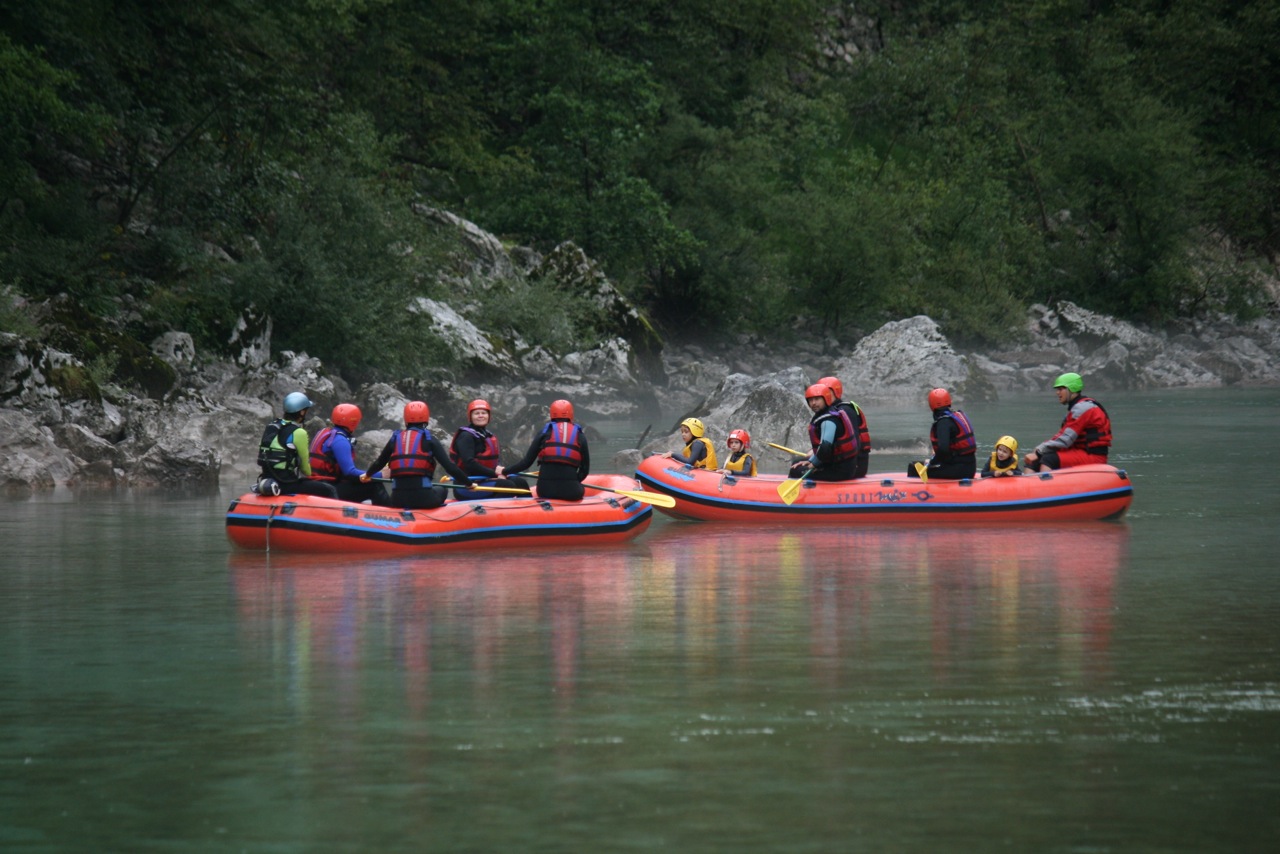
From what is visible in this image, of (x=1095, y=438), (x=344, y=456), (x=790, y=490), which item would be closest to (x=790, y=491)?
(x=790, y=490)

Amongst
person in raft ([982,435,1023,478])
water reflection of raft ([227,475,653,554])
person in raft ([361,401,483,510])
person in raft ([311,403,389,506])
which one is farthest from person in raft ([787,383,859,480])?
person in raft ([311,403,389,506])

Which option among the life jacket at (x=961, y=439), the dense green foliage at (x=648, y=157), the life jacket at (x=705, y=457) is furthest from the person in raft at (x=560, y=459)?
the dense green foliage at (x=648, y=157)

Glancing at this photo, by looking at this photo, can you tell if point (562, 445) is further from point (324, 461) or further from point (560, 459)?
Result: point (324, 461)

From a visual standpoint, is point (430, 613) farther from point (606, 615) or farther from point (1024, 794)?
point (1024, 794)

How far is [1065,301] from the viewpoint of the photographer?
45406 millimetres

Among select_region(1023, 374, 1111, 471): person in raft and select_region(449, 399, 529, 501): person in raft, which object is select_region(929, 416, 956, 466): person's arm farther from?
select_region(449, 399, 529, 501): person in raft

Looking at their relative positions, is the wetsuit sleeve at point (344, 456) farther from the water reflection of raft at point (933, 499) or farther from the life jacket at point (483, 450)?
the water reflection of raft at point (933, 499)

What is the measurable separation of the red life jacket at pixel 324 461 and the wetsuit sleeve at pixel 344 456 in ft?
0.14

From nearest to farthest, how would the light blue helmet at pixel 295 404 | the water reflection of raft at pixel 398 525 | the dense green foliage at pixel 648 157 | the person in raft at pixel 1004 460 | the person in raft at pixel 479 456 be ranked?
the water reflection of raft at pixel 398 525 < the light blue helmet at pixel 295 404 < the person in raft at pixel 479 456 < the person in raft at pixel 1004 460 < the dense green foliage at pixel 648 157

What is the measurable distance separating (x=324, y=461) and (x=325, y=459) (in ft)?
0.06

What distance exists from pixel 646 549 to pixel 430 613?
3593mm

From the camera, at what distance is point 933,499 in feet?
48.1

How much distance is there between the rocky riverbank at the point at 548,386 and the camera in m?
19.1

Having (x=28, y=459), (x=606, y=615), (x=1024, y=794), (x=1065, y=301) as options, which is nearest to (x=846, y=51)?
(x=1065, y=301)
